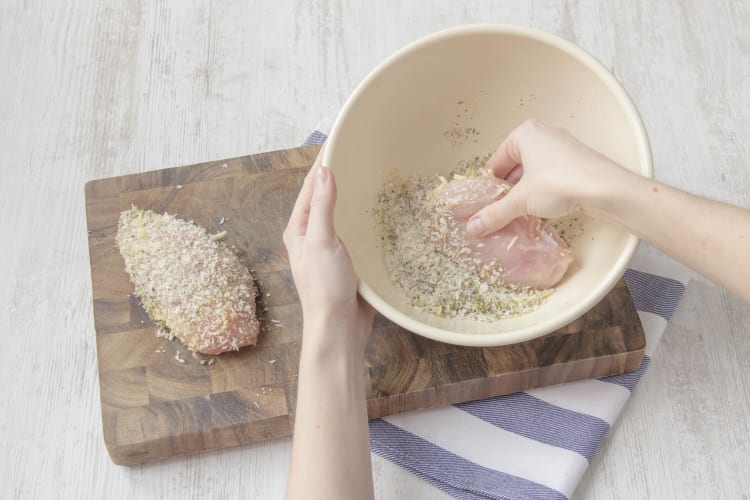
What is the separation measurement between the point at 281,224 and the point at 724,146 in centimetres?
97

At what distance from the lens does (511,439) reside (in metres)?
1.48

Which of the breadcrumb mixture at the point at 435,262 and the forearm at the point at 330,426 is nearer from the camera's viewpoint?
the forearm at the point at 330,426

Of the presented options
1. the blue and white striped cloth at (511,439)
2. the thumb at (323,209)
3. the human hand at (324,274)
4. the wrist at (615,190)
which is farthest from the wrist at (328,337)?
the wrist at (615,190)

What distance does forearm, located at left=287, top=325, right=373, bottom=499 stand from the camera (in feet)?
4.03

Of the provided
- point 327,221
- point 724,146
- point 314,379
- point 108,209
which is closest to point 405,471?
point 314,379

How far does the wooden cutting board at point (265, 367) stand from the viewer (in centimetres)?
141

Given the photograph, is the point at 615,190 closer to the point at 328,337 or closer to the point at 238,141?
the point at 328,337

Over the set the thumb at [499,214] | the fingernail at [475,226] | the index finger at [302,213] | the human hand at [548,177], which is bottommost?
the index finger at [302,213]

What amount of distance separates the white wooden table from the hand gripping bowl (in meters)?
0.33

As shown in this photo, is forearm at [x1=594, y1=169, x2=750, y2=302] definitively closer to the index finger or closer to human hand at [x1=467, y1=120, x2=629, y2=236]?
human hand at [x1=467, y1=120, x2=629, y2=236]

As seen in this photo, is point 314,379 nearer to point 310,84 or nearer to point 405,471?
point 405,471

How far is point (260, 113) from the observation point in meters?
1.87

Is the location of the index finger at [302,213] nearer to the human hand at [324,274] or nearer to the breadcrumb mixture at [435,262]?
the human hand at [324,274]

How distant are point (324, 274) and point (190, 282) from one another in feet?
0.96
